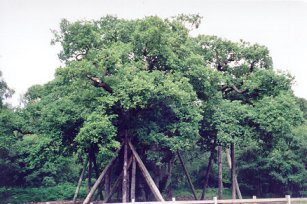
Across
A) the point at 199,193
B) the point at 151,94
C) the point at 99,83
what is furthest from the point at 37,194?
the point at 151,94

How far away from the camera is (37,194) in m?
44.1

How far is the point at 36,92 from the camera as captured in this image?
36.2 meters

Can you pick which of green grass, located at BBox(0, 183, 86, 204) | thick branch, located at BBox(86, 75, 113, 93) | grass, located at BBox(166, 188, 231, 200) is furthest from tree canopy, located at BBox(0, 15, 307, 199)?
grass, located at BBox(166, 188, 231, 200)

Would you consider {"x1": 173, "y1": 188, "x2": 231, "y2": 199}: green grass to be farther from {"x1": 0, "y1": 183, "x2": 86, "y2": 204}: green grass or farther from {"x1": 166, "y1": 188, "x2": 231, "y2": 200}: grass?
{"x1": 0, "y1": 183, "x2": 86, "y2": 204}: green grass

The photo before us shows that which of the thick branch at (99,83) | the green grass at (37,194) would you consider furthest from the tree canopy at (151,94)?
the green grass at (37,194)

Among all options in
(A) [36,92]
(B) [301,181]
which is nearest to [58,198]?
(A) [36,92]

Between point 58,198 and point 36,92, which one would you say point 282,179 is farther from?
point 36,92

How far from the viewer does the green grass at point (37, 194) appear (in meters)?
42.5

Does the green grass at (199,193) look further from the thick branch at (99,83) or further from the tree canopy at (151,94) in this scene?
the thick branch at (99,83)

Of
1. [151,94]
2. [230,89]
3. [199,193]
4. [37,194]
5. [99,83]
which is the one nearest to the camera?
[151,94]

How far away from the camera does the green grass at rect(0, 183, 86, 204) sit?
42.5 meters

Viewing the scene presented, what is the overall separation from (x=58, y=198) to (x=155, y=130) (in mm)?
21814

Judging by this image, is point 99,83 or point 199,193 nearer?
point 99,83

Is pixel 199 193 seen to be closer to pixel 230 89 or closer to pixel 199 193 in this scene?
pixel 199 193
